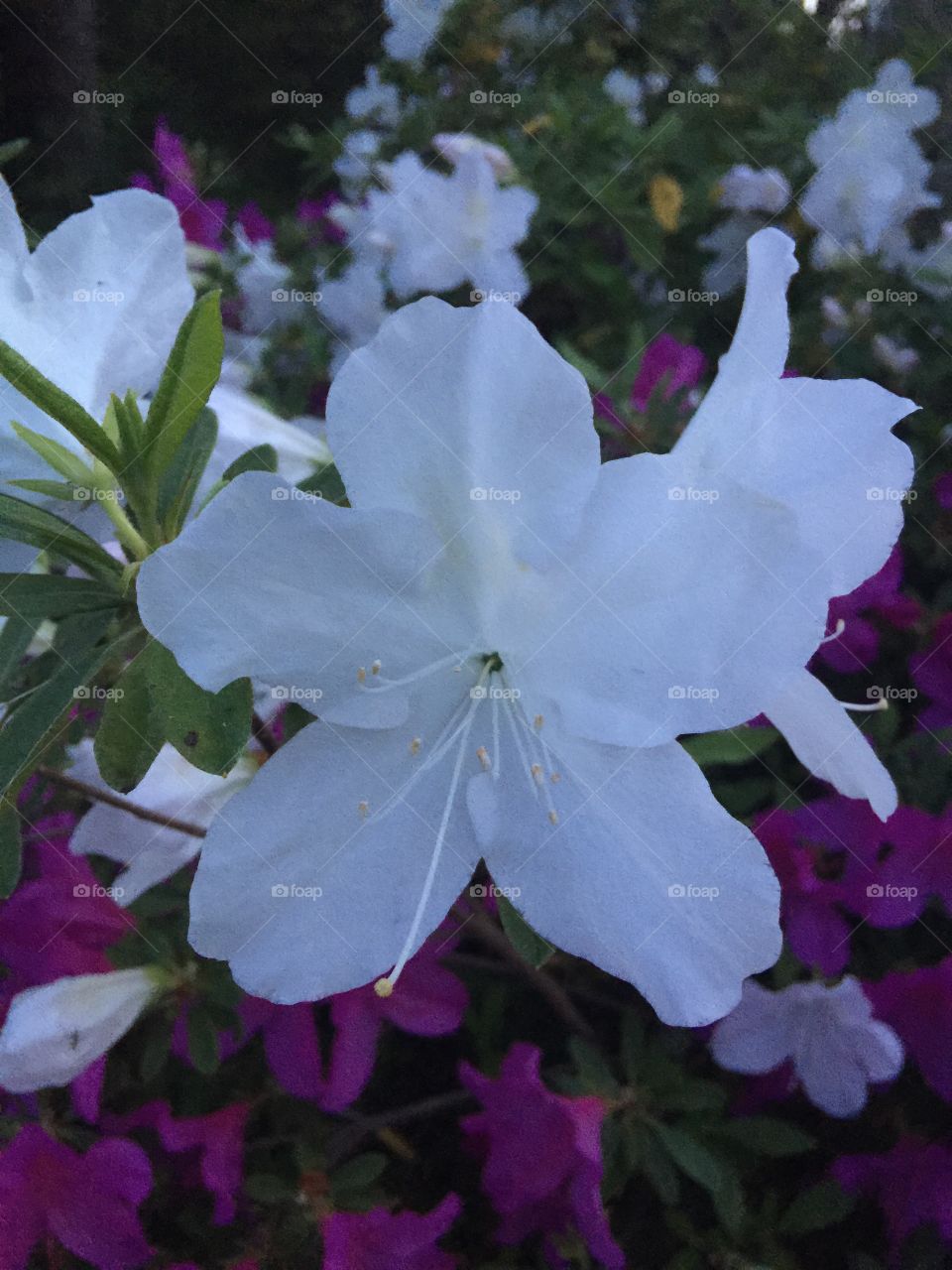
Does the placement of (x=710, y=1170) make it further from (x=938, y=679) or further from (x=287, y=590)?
(x=287, y=590)

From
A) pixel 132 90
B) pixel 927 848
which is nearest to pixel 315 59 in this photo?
pixel 132 90

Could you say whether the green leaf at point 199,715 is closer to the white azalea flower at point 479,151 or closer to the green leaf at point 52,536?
the green leaf at point 52,536

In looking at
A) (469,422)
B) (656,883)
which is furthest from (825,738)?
(469,422)

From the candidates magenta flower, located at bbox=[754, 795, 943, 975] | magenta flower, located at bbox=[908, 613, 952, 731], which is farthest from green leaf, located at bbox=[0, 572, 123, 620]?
magenta flower, located at bbox=[908, 613, 952, 731]

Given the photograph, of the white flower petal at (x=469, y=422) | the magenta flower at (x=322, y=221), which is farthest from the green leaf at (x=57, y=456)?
the magenta flower at (x=322, y=221)

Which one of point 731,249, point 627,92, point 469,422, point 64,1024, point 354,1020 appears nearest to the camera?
point 469,422

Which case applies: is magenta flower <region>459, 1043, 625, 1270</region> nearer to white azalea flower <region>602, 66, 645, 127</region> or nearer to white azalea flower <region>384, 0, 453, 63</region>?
white azalea flower <region>602, 66, 645, 127</region>

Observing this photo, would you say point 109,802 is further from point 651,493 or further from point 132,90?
point 132,90
